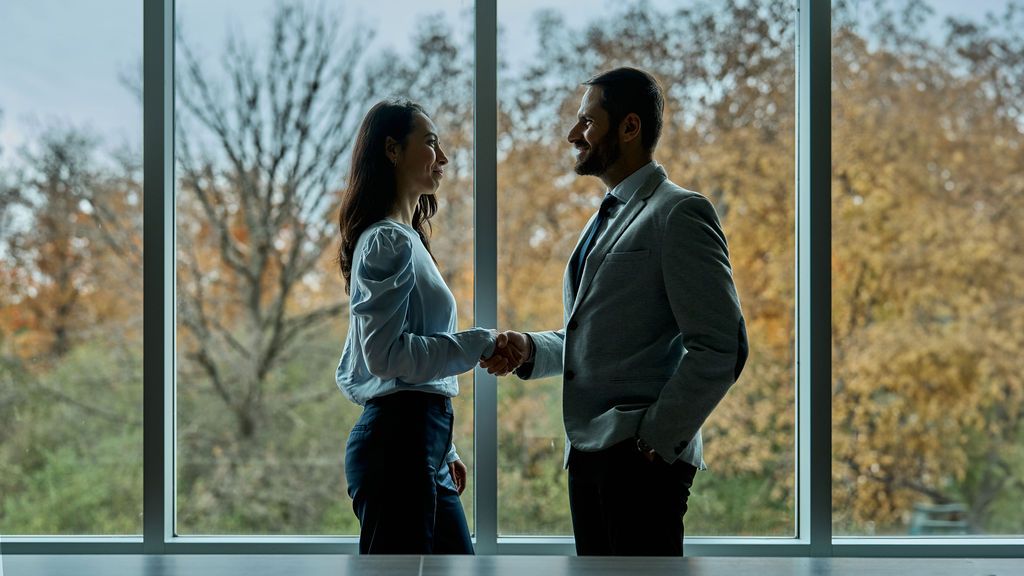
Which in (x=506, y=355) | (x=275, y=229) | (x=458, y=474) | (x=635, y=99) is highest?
(x=635, y=99)

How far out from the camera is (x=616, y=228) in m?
1.93

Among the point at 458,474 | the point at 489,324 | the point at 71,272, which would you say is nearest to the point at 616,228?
the point at 489,324

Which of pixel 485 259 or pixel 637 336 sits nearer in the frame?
pixel 637 336

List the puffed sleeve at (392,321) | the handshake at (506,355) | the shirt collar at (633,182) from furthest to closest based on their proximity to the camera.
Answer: the handshake at (506,355) → the shirt collar at (633,182) → the puffed sleeve at (392,321)

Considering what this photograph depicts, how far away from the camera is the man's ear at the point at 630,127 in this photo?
1.97m

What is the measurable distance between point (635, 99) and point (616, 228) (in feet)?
0.98

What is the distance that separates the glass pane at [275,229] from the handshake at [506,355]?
0.48m

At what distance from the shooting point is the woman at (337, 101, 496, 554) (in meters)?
1.84

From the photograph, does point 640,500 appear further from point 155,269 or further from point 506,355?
point 155,269

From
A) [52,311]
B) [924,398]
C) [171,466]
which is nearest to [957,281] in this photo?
[924,398]

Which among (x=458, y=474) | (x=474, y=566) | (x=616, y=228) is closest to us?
(x=474, y=566)

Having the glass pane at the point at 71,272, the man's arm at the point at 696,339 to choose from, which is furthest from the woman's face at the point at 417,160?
the glass pane at the point at 71,272

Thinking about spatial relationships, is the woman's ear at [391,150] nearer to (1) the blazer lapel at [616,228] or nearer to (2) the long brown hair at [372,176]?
(2) the long brown hair at [372,176]

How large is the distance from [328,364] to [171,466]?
528 mm
